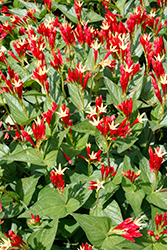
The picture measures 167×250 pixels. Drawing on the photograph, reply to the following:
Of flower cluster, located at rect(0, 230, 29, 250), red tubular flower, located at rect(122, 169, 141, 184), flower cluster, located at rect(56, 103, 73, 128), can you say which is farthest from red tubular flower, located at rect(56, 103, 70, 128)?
flower cluster, located at rect(0, 230, 29, 250)

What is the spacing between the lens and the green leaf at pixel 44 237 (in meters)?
1.29

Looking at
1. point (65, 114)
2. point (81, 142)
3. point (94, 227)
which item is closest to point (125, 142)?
point (81, 142)

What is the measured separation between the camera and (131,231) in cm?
118

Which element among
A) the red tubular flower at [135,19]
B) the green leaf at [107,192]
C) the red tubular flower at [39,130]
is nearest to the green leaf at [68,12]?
the red tubular flower at [135,19]

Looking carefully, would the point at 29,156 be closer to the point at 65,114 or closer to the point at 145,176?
the point at 65,114

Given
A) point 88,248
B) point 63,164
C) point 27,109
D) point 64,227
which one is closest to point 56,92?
point 27,109

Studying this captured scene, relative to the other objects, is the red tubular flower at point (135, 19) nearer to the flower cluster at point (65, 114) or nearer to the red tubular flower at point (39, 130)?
the flower cluster at point (65, 114)

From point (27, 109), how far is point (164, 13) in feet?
6.35

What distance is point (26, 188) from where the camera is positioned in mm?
1620

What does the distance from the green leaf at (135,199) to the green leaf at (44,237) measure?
46 centimetres

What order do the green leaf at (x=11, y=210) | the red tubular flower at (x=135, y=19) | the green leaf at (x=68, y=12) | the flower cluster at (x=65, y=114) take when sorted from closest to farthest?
the flower cluster at (x=65, y=114)
the green leaf at (x=11, y=210)
the red tubular flower at (x=135, y=19)
the green leaf at (x=68, y=12)

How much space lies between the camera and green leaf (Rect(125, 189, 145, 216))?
1.37m

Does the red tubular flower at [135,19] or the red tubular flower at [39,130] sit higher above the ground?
the red tubular flower at [135,19]

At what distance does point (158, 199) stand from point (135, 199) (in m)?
0.16
